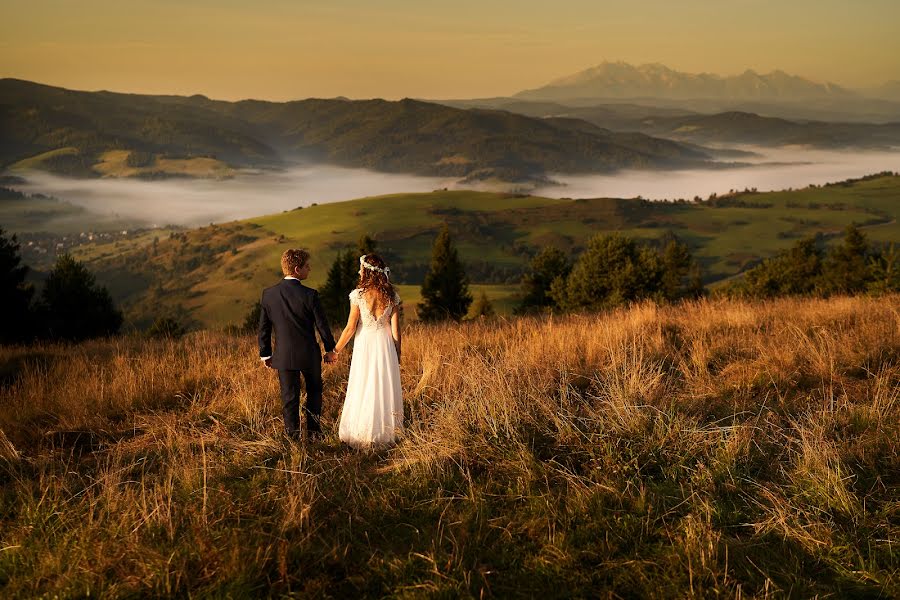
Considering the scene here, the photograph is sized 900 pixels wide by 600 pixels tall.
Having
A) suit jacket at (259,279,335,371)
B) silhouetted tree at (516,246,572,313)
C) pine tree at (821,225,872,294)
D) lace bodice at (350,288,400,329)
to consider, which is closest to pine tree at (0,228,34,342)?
suit jacket at (259,279,335,371)

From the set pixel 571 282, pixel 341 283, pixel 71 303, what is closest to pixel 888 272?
pixel 571 282

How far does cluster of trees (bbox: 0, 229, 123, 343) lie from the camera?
47812 millimetres

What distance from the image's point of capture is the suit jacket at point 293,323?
6801 millimetres

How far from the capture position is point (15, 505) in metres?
4.98

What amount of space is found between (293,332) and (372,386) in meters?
1.04

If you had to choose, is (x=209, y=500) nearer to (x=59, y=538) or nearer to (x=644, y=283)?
(x=59, y=538)

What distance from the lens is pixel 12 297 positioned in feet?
157

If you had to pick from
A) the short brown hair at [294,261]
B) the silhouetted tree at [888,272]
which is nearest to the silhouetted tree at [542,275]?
the silhouetted tree at [888,272]

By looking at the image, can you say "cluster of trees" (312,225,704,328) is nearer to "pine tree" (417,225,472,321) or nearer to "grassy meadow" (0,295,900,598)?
"pine tree" (417,225,472,321)

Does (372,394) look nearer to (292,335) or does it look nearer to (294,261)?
(292,335)

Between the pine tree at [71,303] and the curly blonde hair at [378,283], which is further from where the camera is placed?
the pine tree at [71,303]

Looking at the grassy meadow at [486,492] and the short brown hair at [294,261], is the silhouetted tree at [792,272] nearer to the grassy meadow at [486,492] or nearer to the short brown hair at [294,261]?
the grassy meadow at [486,492]

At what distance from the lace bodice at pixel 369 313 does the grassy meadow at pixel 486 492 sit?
1.16 meters

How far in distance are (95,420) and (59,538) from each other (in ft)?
12.0
